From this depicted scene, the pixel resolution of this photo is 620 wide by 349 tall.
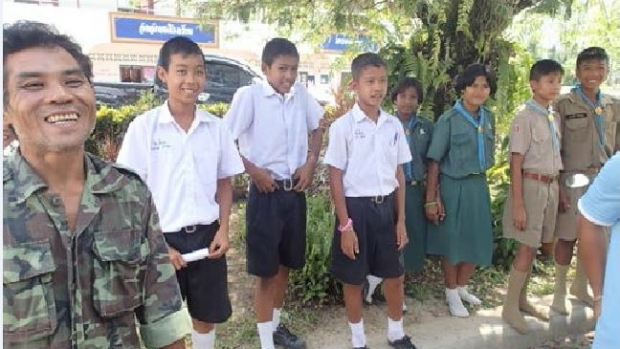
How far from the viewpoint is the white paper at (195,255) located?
247 cm

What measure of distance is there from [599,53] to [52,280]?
142 inches

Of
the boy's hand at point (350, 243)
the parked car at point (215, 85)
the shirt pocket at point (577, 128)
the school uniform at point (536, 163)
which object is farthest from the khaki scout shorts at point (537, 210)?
the parked car at point (215, 85)

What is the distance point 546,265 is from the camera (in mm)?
4746

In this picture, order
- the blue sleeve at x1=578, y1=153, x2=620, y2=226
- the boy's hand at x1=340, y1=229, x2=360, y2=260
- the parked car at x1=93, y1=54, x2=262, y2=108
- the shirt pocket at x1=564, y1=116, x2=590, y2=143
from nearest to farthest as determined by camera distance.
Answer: the blue sleeve at x1=578, y1=153, x2=620, y2=226 → the boy's hand at x1=340, y1=229, x2=360, y2=260 → the shirt pocket at x1=564, y1=116, x2=590, y2=143 → the parked car at x1=93, y1=54, x2=262, y2=108

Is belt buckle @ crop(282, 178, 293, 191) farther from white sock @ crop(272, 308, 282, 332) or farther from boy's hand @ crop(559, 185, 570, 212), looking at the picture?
boy's hand @ crop(559, 185, 570, 212)

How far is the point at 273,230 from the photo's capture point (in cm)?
315

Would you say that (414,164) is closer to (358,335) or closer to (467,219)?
(467,219)

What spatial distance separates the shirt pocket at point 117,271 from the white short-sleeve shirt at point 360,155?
1857mm

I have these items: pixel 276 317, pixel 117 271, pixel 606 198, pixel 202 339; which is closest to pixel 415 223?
pixel 276 317

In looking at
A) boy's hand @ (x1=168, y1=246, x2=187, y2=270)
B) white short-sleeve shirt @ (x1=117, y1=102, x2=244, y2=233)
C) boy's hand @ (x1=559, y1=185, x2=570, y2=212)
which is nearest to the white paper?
boy's hand @ (x1=168, y1=246, x2=187, y2=270)

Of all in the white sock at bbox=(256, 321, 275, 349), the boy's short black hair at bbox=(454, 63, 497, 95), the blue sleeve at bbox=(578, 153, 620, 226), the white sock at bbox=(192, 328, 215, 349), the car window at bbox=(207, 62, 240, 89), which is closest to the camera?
the blue sleeve at bbox=(578, 153, 620, 226)

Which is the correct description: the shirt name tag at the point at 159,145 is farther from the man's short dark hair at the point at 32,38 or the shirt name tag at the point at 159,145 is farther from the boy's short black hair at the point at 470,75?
→ the boy's short black hair at the point at 470,75

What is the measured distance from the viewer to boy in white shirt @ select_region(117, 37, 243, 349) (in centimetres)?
253

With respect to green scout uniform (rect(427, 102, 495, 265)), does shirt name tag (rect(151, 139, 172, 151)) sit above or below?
above
